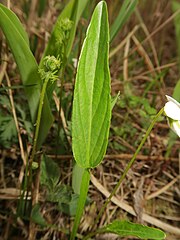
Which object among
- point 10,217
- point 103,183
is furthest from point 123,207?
point 10,217

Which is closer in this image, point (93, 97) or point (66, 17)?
point (93, 97)

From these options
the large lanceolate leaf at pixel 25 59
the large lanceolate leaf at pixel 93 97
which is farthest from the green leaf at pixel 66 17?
the large lanceolate leaf at pixel 93 97

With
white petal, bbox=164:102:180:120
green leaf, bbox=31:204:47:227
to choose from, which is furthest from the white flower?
green leaf, bbox=31:204:47:227

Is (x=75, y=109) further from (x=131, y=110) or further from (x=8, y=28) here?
(x=131, y=110)

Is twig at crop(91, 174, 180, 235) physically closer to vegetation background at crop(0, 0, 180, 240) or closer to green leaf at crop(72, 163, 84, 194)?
vegetation background at crop(0, 0, 180, 240)

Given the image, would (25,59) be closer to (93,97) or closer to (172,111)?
(93,97)

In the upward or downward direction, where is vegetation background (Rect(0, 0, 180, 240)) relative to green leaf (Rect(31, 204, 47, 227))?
upward

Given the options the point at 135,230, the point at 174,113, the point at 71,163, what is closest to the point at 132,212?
the point at 71,163

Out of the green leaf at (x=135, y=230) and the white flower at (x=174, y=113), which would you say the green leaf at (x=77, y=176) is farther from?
the white flower at (x=174, y=113)
